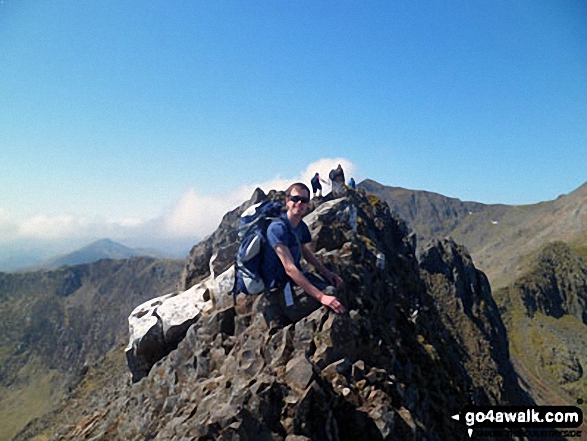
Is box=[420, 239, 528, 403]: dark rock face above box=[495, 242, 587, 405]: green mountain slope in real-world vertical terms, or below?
above

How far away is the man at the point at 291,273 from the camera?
11.9 m

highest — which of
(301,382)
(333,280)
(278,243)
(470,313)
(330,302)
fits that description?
(278,243)

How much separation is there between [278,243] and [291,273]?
1084 millimetres

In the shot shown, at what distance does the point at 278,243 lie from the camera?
11.8m

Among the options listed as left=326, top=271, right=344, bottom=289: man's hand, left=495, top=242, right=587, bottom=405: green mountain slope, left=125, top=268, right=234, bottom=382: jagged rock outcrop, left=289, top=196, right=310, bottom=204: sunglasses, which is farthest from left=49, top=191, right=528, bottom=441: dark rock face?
left=495, top=242, right=587, bottom=405: green mountain slope

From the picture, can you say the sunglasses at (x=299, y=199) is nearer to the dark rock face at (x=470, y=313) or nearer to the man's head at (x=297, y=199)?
the man's head at (x=297, y=199)

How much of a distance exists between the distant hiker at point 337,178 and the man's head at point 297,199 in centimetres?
3003

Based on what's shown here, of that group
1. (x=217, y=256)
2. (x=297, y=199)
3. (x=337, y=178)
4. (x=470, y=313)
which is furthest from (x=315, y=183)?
(x=470, y=313)

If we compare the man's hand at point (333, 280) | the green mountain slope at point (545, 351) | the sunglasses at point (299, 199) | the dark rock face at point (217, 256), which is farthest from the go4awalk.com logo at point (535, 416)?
the green mountain slope at point (545, 351)

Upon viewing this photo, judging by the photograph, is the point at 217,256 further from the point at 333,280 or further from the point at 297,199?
the point at 297,199

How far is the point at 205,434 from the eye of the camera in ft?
30.9

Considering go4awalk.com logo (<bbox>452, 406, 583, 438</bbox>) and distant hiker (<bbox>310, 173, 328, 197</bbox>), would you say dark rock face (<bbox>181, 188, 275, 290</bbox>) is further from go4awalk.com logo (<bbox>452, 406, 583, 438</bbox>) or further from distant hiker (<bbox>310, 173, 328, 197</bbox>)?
go4awalk.com logo (<bbox>452, 406, 583, 438</bbox>)

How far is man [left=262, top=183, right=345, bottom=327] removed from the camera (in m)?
11.9

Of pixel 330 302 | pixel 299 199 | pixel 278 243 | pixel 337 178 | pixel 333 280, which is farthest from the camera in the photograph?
pixel 337 178
